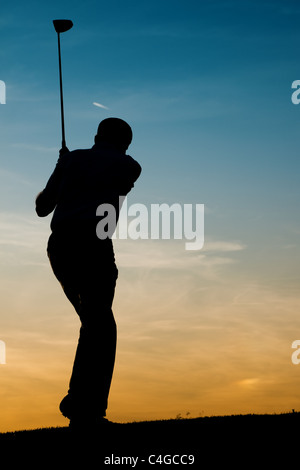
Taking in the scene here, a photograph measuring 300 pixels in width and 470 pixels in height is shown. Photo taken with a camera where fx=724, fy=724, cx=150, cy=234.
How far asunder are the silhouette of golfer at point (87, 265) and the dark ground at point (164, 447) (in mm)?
322

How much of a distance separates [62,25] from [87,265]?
346cm

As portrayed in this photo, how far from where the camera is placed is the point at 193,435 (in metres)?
6.05

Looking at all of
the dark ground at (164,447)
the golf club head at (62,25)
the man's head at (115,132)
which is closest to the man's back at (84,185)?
the man's head at (115,132)

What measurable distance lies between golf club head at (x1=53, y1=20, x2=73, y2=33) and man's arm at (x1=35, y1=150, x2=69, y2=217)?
8.03 ft

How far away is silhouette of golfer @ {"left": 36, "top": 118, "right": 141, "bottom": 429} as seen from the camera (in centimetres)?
641

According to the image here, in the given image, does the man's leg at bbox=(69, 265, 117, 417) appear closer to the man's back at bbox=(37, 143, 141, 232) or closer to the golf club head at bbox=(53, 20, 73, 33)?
the man's back at bbox=(37, 143, 141, 232)

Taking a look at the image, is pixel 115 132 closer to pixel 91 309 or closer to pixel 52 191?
pixel 52 191

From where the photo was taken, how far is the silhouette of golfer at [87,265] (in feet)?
21.0

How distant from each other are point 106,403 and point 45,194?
6.46 feet

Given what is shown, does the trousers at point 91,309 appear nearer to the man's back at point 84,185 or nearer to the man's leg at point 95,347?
the man's leg at point 95,347

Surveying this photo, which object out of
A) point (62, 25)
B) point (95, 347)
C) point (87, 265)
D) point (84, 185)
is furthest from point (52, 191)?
point (62, 25)

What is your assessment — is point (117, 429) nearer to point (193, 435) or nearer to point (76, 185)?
point (193, 435)

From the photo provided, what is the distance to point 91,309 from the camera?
6.45 metres
